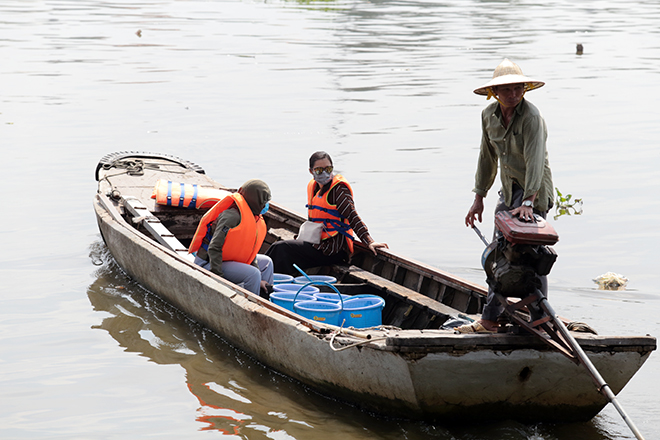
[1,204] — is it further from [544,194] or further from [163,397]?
[544,194]

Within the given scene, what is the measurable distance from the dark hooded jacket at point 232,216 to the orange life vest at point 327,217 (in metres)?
0.79

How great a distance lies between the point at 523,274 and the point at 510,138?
2.68 feet

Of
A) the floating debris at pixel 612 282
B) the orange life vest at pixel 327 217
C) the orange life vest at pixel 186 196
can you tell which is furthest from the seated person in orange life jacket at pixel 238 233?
the floating debris at pixel 612 282

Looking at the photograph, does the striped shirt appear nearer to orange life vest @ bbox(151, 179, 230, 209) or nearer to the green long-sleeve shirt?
the green long-sleeve shirt

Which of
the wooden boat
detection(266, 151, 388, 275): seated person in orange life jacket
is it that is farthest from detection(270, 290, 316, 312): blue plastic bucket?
detection(266, 151, 388, 275): seated person in orange life jacket

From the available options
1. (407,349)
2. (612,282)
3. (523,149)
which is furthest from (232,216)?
(612,282)

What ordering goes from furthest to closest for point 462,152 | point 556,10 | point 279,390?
1. point 556,10
2. point 462,152
3. point 279,390

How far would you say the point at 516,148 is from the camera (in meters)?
4.47

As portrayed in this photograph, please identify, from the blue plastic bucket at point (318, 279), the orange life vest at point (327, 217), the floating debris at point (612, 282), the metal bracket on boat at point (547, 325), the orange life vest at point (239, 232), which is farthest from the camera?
the floating debris at point (612, 282)

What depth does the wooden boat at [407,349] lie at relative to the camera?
435cm

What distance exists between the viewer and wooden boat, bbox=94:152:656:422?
435 centimetres

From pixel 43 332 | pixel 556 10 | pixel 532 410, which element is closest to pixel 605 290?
pixel 532 410

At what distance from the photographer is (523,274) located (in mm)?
4211

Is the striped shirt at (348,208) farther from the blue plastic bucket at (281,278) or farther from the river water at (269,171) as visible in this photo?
the river water at (269,171)
